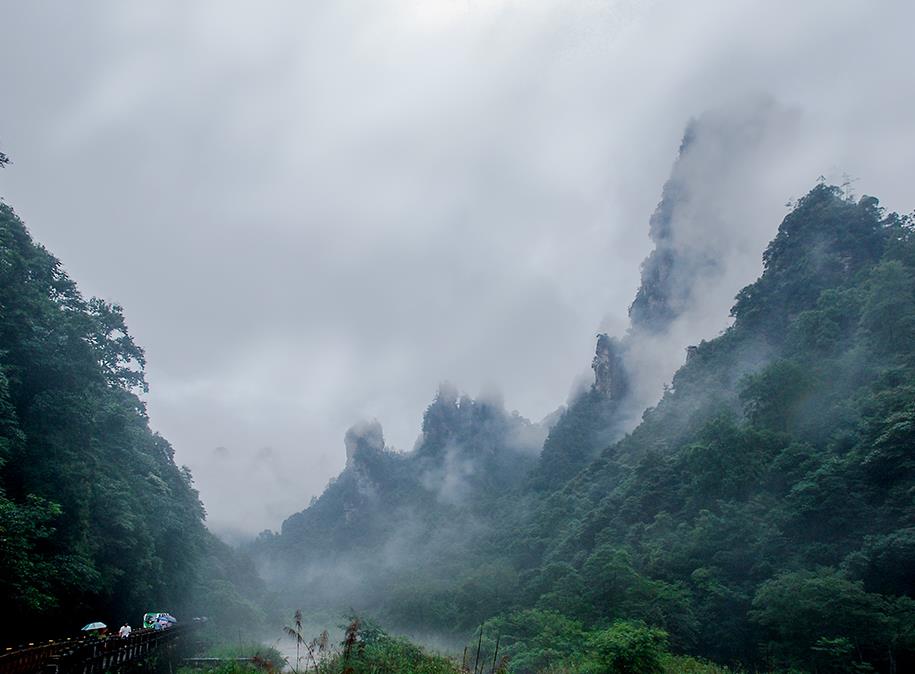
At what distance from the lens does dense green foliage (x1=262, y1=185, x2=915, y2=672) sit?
20.1 meters

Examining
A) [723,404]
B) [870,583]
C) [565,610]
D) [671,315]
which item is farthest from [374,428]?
[870,583]

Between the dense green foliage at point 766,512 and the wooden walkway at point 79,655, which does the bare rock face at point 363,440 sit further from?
the wooden walkway at point 79,655

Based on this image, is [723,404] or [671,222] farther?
[671,222]

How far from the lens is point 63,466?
18.2 meters

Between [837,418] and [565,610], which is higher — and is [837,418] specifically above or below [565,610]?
above

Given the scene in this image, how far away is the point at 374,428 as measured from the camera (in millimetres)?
122812

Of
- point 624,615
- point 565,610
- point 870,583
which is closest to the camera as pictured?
point 870,583

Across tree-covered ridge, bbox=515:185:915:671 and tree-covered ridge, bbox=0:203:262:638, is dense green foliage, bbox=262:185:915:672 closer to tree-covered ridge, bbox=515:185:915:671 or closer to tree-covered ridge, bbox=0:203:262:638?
tree-covered ridge, bbox=515:185:915:671

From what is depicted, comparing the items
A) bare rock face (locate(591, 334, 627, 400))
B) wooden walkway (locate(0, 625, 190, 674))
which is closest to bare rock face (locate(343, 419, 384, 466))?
bare rock face (locate(591, 334, 627, 400))

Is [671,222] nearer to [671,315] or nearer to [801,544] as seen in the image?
[671,315]

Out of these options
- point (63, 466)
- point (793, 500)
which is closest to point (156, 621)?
point (63, 466)

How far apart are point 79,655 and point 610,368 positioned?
80353mm

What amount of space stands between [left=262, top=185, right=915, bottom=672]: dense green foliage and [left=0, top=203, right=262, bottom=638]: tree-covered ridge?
15249 mm

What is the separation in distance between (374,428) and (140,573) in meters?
98.3
